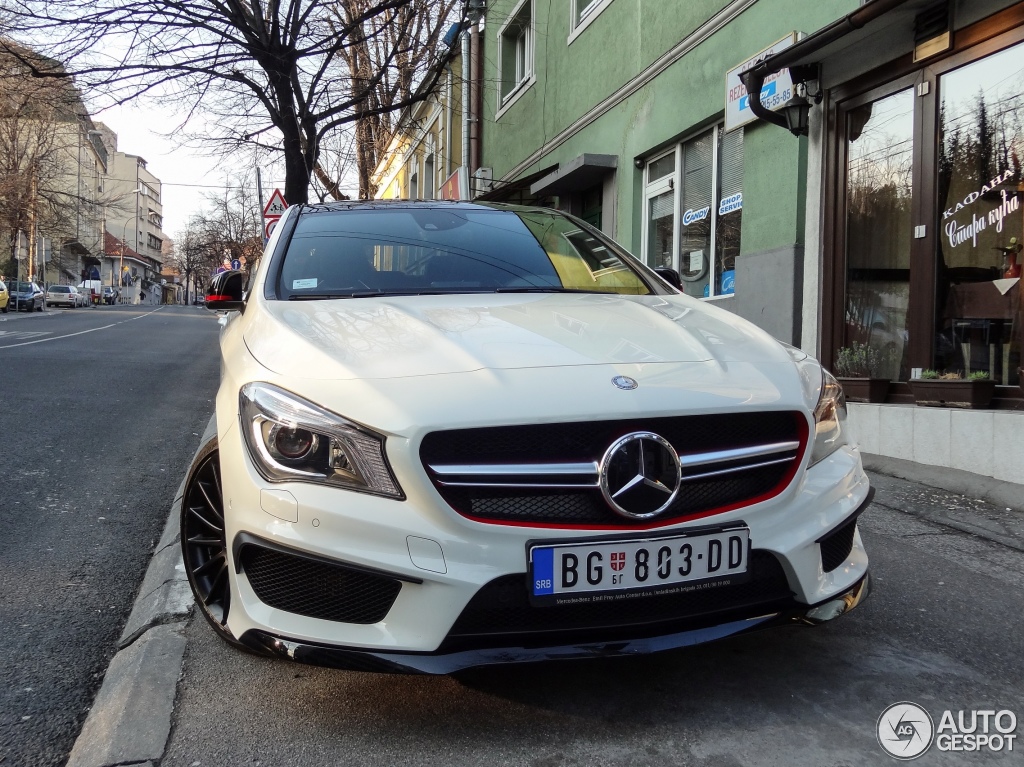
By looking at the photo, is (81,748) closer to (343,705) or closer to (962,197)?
(343,705)

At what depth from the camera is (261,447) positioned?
216 centimetres

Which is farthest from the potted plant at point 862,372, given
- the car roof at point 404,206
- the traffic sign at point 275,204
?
the traffic sign at point 275,204

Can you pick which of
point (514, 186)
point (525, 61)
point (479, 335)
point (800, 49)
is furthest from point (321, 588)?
point (525, 61)

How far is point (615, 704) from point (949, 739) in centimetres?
84

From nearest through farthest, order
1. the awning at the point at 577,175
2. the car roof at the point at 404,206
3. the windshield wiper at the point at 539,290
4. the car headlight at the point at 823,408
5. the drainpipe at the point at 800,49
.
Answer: the car headlight at the point at 823,408, the windshield wiper at the point at 539,290, the car roof at the point at 404,206, the drainpipe at the point at 800,49, the awning at the point at 577,175

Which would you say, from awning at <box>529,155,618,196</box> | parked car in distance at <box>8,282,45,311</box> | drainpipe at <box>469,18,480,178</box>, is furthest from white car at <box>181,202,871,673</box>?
parked car in distance at <box>8,282,45,311</box>

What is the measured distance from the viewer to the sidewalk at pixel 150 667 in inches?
82.7

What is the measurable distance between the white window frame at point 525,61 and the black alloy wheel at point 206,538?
13.7m

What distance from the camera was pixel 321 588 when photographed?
2.08 m

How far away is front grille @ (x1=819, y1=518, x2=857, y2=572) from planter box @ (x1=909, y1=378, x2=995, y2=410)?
3513 millimetres

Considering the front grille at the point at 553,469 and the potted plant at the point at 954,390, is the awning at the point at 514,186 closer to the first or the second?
the potted plant at the point at 954,390

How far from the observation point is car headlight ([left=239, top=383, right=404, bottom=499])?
2.05 m

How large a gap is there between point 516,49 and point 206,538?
1629 centimetres

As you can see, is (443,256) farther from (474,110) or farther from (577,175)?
(474,110)
